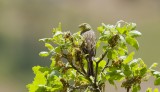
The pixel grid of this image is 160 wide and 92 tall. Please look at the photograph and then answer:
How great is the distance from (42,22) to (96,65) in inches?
3377

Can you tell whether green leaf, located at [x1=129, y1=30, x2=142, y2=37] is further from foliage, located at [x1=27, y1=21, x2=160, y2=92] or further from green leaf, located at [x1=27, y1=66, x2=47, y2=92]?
green leaf, located at [x1=27, y1=66, x2=47, y2=92]

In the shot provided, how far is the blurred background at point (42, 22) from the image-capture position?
7231 cm

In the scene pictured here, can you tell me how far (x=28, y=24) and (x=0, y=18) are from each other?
4018mm

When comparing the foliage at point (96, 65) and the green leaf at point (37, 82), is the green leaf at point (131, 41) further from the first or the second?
the green leaf at point (37, 82)

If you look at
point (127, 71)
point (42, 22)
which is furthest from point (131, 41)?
point (42, 22)

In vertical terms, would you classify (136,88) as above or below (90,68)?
below

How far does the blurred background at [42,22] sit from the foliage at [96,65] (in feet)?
190

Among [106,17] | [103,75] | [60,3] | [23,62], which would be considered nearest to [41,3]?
[60,3]

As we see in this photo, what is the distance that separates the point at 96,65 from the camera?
342 cm

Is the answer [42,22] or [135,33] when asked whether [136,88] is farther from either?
[42,22]

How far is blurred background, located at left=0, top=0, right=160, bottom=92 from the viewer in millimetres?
72312

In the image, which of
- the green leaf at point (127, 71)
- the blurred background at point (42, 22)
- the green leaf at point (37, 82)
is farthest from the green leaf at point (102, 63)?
the blurred background at point (42, 22)

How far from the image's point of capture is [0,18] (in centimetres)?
8688

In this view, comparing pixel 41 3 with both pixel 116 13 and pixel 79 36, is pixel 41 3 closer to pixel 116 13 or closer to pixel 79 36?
pixel 116 13
